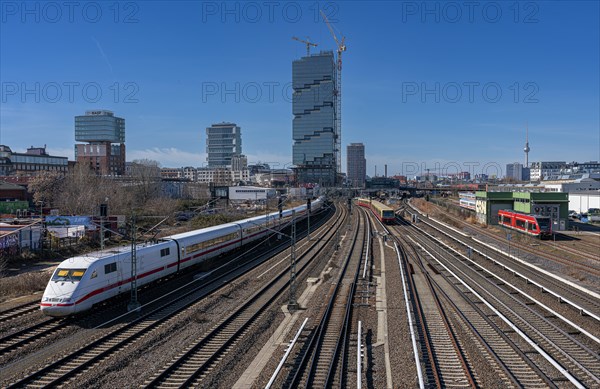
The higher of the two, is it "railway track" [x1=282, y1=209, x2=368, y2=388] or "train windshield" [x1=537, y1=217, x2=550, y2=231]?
"train windshield" [x1=537, y1=217, x2=550, y2=231]

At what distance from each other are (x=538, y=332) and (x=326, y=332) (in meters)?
7.25

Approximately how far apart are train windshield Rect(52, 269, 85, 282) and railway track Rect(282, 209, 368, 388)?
8785 mm

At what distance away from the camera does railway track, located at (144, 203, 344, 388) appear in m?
11.7

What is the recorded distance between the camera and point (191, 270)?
89.2 feet

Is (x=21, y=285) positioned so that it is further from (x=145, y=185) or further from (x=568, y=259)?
(x=145, y=185)

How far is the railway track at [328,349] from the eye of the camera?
11.7m

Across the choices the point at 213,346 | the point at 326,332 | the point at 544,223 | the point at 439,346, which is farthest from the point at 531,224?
the point at 213,346

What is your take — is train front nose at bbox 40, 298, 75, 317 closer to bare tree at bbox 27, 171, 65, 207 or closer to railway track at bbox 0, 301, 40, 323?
railway track at bbox 0, 301, 40, 323

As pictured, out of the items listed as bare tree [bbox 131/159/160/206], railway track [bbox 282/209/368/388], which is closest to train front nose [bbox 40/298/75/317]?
railway track [bbox 282/209/368/388]

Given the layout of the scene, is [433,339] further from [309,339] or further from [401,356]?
[309,339]

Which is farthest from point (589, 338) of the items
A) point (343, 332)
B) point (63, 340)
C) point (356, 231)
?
point (356, 231)

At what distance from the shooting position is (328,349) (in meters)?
14.0

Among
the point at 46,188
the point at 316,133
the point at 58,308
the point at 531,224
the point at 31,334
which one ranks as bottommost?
the point at 31,334

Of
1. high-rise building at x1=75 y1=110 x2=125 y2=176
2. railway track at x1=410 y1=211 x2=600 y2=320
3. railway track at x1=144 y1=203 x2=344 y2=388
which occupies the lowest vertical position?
railway track at x1=410 y1=211 x2=600 y2=320
